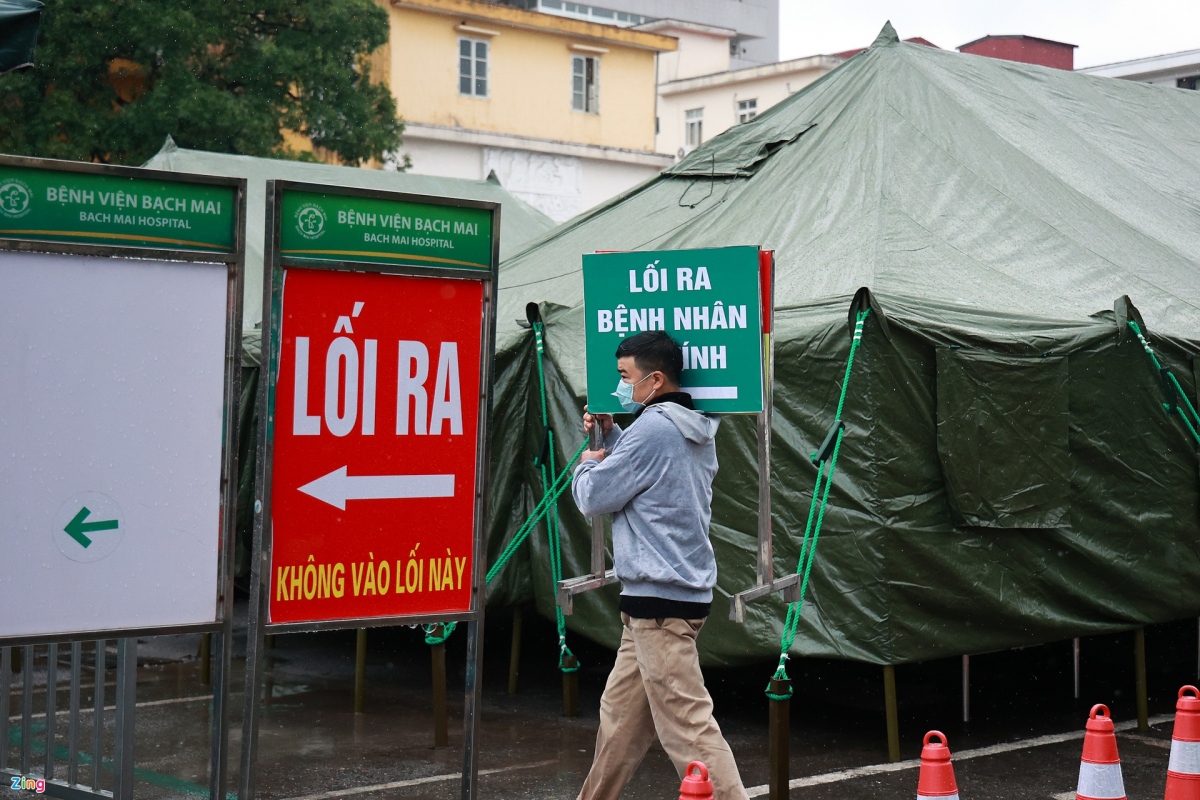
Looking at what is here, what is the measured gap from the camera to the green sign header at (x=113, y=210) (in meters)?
4.28

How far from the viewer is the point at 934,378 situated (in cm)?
716

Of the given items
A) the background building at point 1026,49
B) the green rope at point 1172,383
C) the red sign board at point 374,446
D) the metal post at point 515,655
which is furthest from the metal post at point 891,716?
the background building at point 1026,49

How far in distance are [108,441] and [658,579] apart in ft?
6.16

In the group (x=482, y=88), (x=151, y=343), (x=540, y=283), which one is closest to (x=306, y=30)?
(x=482, y=88)

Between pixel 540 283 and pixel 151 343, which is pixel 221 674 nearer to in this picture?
pixel 151 343

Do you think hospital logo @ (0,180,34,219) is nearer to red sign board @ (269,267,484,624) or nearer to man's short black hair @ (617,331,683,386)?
red sign board @ (269,267,484,624)

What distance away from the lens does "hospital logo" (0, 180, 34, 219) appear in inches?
167

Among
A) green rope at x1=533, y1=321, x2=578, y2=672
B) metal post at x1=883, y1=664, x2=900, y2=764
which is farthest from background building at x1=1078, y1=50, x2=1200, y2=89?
metal post at x1=883, y1=664, x2=900, y2=764

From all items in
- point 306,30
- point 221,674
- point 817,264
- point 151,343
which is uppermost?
point 306,30

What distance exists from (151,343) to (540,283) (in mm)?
5397

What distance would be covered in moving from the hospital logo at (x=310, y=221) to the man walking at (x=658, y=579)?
4.24ft

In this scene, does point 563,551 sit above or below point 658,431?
below

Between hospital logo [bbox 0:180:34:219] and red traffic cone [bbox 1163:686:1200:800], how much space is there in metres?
4.29

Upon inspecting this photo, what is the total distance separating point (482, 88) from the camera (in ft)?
118
